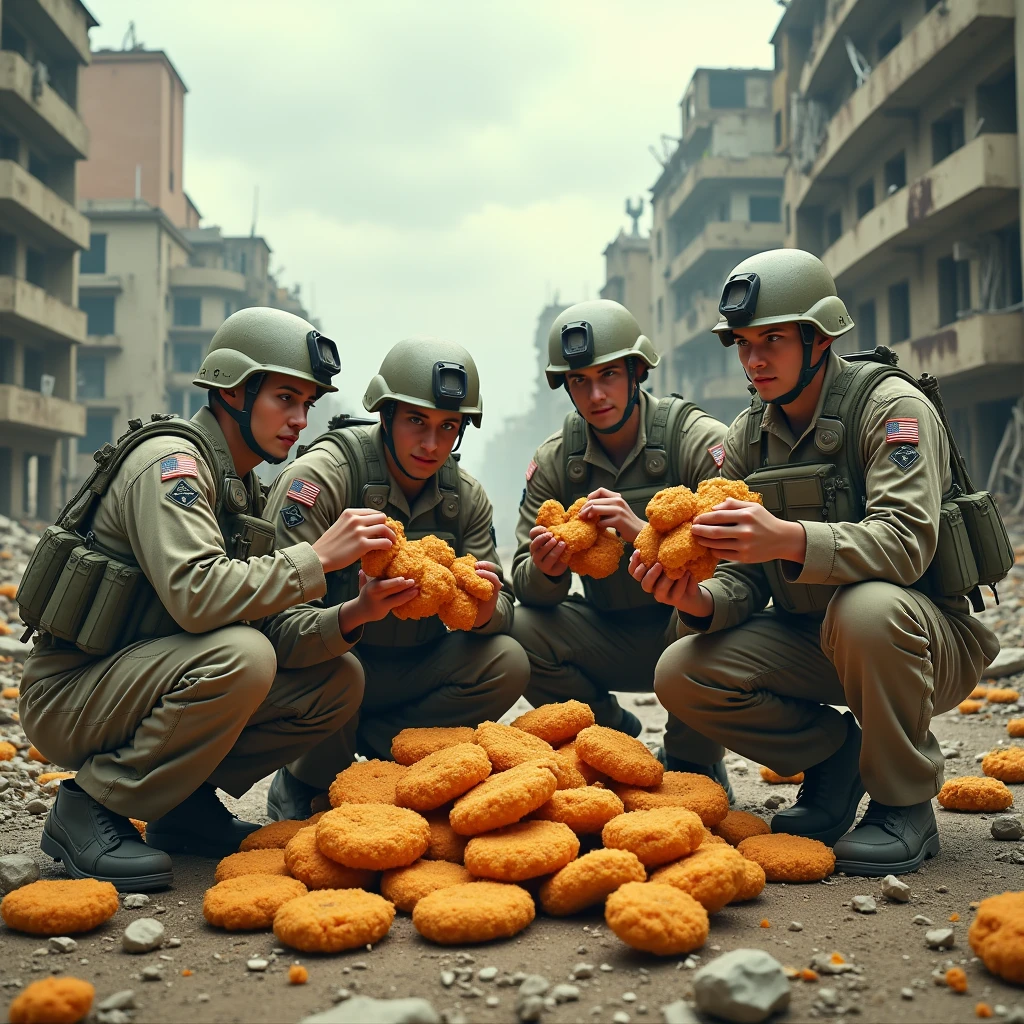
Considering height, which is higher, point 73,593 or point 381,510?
point 381,510

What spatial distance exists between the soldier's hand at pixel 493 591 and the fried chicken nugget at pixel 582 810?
3.27 ft

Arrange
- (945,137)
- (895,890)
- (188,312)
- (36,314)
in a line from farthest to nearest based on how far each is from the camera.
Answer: (188,312)
(36,314)
(945,137)
(895,890)

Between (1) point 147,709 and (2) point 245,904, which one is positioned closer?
(2) point 245,904

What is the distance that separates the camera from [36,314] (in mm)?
21359

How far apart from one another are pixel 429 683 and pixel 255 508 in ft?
3.97

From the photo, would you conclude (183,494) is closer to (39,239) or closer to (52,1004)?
(52,1004)

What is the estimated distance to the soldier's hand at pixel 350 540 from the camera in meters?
3.48

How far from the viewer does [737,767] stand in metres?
5.41

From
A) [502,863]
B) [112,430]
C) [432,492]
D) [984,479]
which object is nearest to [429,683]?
[432,492]

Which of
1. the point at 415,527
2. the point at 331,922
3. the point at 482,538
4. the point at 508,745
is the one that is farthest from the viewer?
the point at 482,538

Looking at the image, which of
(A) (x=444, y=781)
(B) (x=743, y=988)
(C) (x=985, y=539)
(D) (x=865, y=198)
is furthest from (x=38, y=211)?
(B) (x=743, y=988)

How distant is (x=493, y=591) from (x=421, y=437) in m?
0.78

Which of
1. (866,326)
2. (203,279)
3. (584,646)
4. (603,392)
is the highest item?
(203,279)

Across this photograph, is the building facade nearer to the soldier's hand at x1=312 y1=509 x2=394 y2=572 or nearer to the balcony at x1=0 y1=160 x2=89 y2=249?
the balcony at x1=0 y1=160 x2=89 y2=249
